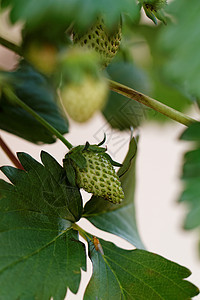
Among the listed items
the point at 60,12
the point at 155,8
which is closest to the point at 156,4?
the point at 155,8

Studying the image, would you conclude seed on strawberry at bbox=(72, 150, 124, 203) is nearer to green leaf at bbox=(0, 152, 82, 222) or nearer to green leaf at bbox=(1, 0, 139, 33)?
green leaf at bbox=(0, 152, 82, 222)

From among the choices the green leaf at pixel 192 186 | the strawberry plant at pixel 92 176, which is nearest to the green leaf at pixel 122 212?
the strawberry plant at pixel 92 176

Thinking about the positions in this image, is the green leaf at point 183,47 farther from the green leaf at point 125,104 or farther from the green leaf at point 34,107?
the green leaf at point 34,107

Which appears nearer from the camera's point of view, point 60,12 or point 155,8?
point 60,12

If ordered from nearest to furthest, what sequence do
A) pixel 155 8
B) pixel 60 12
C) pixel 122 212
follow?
1. pixel 60 12
2. pixel 155 8
3. pixel 122 212

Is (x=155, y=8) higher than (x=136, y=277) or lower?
higher

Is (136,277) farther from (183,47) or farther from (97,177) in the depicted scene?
(183,47)

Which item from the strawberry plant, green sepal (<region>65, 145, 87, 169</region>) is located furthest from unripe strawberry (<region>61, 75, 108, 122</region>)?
green sepal (<region>65, 145, 87, 169</region>)

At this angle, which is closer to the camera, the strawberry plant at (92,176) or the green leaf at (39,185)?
the strawberry plant at (92,176)
